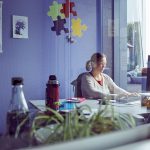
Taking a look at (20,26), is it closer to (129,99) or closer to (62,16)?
(62,16)

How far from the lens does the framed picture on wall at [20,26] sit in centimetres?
254

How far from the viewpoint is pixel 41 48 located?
2.69 m

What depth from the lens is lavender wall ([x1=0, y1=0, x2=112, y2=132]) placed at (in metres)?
2.51

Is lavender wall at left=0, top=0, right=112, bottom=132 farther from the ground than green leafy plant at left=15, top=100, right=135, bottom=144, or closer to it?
farther from the ground

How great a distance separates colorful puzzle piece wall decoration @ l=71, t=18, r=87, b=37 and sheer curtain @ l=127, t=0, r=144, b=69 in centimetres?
41

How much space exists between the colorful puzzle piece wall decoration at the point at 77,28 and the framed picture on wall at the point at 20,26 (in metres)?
0.42

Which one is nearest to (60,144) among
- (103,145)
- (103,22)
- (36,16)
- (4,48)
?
(103,145)

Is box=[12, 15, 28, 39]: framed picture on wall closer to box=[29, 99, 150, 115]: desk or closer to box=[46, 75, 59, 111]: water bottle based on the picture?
box=[29, 99, 150, 115]: desk

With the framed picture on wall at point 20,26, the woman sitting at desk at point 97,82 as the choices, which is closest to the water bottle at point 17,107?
the woman sitting at desk at point 97,82

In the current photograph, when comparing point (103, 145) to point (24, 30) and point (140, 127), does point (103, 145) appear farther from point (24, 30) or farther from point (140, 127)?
point (24, 30)

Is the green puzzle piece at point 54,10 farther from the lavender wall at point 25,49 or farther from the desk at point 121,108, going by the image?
the desk at point 121,108

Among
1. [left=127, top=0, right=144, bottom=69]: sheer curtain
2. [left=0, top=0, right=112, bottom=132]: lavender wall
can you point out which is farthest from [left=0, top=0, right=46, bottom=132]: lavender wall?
[left=127, top=0, right=144, bottom=69]: sheer curtain

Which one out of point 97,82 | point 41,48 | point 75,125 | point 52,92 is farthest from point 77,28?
point 75,125

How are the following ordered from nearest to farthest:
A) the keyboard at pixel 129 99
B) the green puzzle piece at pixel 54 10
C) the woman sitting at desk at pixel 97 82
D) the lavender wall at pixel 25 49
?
the keyboard at pixel 129 99, the woman sitting at desk at pixel 97 82, the lavender wall at pixel 25 49, the green puzzle piece at pixel 54 10
